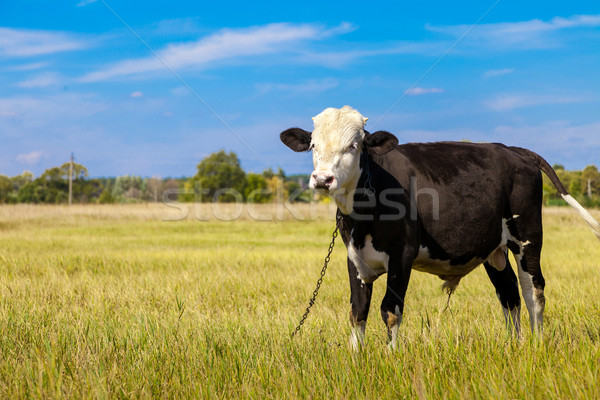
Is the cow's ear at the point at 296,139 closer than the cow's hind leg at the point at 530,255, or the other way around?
the cow's ear at the point at 296,139

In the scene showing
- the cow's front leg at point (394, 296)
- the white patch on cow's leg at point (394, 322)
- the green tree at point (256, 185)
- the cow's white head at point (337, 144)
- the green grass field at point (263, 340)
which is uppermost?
the green tree at point (256, 185)

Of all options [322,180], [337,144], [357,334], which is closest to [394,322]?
[357,334]

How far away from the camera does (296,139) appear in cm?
530

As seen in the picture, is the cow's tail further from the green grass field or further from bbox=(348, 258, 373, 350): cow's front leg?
bbox=(348, 258, 373, 350): cow's front leg

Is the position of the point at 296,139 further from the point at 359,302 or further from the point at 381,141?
the point at 359,302

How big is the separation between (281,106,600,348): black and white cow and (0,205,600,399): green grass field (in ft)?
1.49

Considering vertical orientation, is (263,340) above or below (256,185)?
below

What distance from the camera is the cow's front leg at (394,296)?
5.13 metres

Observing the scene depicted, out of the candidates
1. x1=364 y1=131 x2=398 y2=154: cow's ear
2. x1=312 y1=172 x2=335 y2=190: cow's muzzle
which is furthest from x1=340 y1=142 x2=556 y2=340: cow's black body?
x1=312 y1=172 x2=335 y2=190: cow's muzzle

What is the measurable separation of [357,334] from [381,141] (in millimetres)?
1796

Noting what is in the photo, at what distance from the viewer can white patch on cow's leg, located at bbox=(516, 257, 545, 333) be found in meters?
6.16

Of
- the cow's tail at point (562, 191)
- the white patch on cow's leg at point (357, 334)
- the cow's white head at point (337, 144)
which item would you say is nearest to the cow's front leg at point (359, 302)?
the white patch on cow's leg at point (357, 334)

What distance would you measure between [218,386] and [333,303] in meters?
4.22

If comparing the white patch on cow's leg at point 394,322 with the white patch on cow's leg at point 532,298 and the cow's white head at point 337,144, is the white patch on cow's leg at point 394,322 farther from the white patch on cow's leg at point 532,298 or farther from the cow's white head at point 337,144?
the white patch on cow's leg at point 532,298
